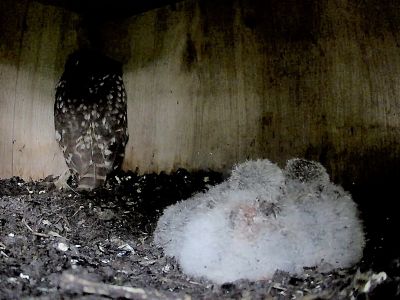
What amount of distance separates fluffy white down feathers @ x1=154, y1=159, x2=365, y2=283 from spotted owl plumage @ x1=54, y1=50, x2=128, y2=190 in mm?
966

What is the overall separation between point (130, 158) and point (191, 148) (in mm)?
352

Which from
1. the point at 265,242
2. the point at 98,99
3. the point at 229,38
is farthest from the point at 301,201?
the point at 98,99

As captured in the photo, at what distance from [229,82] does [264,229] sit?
122 cm

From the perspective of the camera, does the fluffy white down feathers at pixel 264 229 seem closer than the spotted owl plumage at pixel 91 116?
Yes

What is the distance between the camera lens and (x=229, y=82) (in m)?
2.79

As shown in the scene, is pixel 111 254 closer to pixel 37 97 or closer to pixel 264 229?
pixel 264 229

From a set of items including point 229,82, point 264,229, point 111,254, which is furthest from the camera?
point 229,82

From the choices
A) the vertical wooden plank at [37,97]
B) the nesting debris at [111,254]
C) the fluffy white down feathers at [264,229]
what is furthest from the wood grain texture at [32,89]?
the fluffy white down feathers at [264,229]

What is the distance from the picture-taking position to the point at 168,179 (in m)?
2.79

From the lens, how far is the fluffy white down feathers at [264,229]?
1.70 metres

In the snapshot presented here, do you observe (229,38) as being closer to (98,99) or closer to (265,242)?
(98,99)

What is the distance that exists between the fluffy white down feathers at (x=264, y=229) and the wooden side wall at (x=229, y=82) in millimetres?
631

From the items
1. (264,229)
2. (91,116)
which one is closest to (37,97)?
(91,116)

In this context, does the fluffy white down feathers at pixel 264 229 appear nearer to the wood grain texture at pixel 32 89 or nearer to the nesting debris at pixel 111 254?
the nesting debris at pixel 111 254
